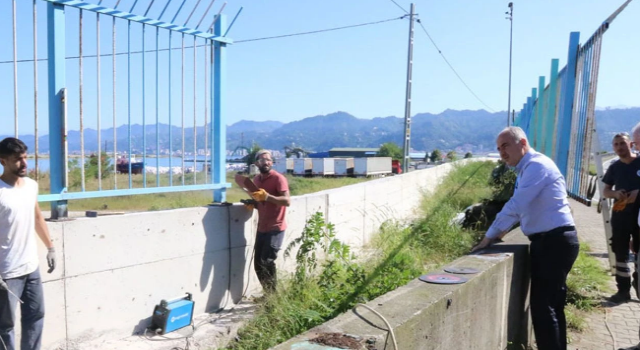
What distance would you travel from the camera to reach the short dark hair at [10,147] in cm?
369

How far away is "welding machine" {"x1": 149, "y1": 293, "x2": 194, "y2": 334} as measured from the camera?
16.3 feet

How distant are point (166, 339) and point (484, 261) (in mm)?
2842

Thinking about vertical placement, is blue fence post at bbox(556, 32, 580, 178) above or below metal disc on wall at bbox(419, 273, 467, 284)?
above

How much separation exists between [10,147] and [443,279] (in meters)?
3.01

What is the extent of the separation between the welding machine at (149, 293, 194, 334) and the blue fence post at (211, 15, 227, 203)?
1.31m

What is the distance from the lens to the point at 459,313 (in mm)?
3350

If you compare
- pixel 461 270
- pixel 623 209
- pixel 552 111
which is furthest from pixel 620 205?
pixel 552 111

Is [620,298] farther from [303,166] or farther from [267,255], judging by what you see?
[303,166]

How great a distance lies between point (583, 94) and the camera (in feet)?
22.1

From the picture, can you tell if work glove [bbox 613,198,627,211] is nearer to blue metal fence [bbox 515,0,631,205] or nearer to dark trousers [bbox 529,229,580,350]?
blue metal fence [bbox 515,0,631,205]

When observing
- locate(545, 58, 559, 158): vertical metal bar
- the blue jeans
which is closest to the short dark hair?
the blue jeans

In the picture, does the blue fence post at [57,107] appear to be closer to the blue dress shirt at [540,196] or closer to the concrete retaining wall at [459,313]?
the concrete retaining wall at [459,313]

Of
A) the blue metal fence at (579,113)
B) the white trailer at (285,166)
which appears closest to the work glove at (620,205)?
the blue metal fence at (579,113)

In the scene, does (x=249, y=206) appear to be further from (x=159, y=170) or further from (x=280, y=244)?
(x=159, y=170)
